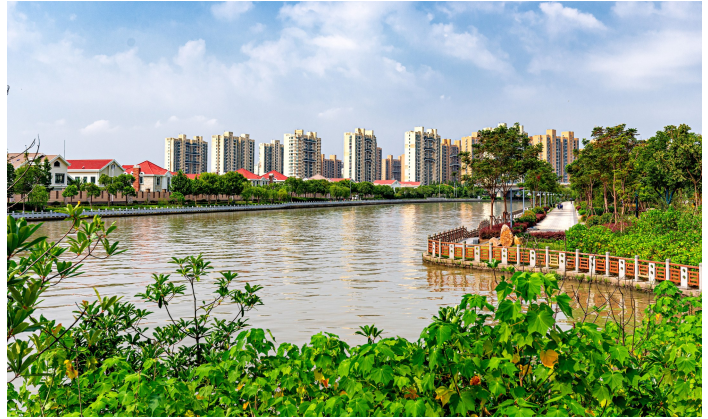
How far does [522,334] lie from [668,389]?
1.52 metres

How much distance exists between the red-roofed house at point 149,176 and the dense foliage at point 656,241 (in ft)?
257

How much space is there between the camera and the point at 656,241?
16.0 meters

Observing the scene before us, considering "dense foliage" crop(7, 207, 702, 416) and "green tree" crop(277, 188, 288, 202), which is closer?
→ "dense foliage" crop(7, 207, 702, 416)

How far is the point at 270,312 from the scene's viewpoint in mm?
13195

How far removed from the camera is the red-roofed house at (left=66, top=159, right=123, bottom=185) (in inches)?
3039

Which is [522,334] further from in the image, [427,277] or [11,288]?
[427,277]

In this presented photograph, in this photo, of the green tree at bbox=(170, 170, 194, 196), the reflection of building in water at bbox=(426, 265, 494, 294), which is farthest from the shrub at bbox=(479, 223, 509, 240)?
the green tree at bbox=(170, 170, 194, 196)

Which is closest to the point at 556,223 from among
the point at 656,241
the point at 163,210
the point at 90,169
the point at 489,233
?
the point at 489,233

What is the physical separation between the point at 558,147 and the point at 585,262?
176 m

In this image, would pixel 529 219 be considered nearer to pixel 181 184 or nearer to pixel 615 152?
pixel 615 152

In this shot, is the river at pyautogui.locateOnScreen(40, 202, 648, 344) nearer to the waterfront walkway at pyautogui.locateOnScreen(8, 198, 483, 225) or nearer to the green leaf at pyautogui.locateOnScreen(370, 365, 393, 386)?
the waterfront walkway at pyautogui.locateOnScreen(8, 198, 483, 225)

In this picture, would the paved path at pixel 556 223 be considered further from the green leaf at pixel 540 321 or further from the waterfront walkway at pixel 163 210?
the green leaf at pixel 540 321

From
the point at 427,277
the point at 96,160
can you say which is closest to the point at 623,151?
A: the point at 427,277

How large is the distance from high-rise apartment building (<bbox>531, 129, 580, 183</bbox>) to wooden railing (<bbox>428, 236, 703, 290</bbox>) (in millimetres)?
154977
